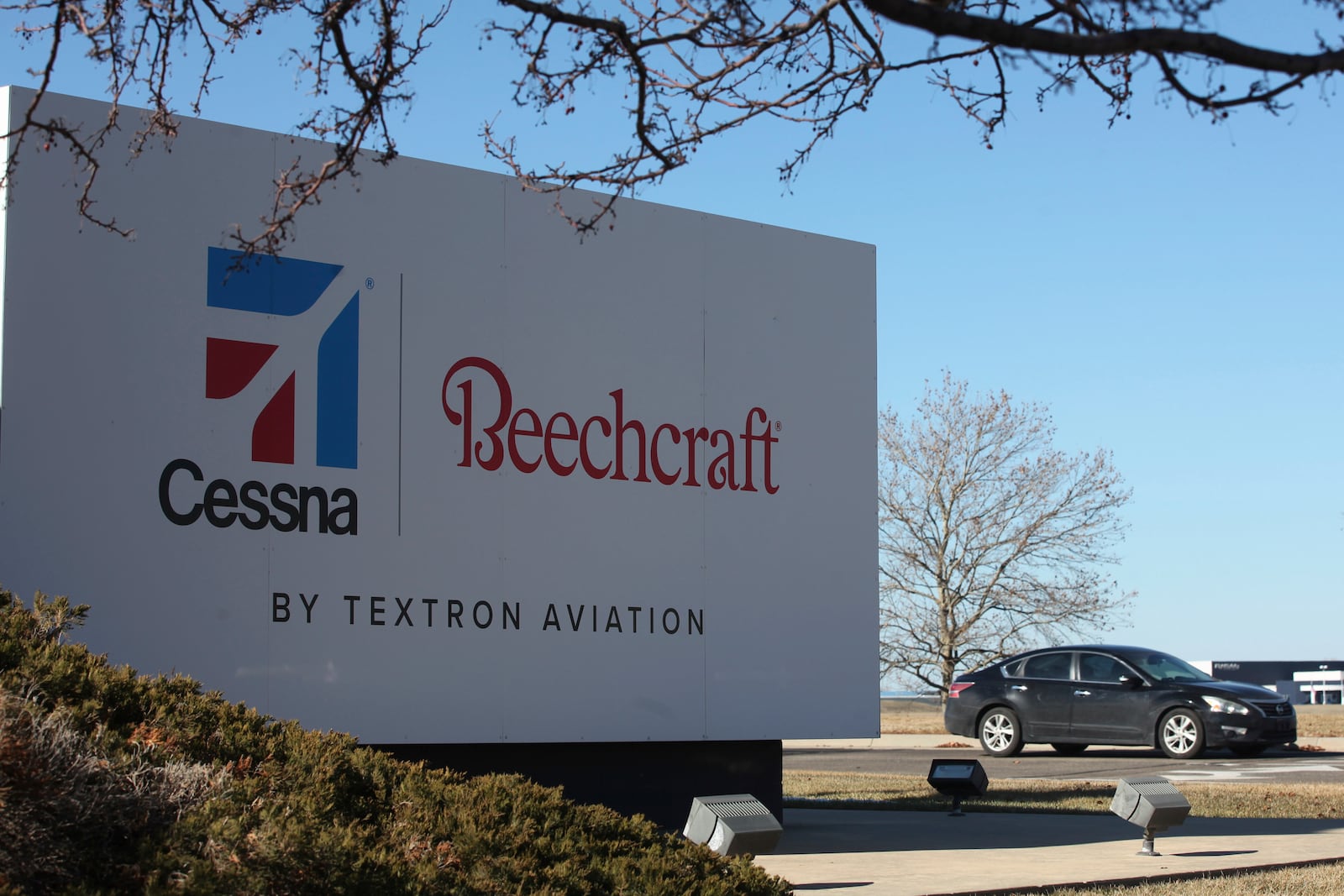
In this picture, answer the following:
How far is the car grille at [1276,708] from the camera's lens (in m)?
18.6

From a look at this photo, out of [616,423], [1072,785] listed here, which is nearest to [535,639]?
[616,423]

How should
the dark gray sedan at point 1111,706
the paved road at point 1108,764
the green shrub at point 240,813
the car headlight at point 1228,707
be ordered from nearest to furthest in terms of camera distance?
the green shrub at point 240,813 → the paved road at point 1108,764 → the car headlight at point 1228,707 → the dark gray sedan at point 1111,706

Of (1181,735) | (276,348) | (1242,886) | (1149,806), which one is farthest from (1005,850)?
(1181,735)

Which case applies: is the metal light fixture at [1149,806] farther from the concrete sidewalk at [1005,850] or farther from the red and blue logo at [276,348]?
the red and blue logo at [276,348]

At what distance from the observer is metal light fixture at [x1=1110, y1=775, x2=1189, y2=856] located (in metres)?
9.20

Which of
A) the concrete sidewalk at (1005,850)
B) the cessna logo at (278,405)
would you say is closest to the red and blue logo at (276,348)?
the cessna logo at (278,405)

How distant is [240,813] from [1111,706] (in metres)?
15.6

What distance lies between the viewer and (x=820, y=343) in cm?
1080

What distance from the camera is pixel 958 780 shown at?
12094 millimetres

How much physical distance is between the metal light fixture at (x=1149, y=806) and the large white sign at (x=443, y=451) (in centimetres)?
191

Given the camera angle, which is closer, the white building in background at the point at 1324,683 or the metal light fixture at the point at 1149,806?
the metal light fixture at the point at 1149,806

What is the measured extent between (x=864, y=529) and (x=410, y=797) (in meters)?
5.50

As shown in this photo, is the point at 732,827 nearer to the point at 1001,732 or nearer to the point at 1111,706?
the point at 1111,706

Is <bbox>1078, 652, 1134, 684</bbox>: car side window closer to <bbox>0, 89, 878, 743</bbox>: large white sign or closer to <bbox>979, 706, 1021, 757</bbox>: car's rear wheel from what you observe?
<bbox>979, 706, 1021, 757</bbox>: car's rear wheel
